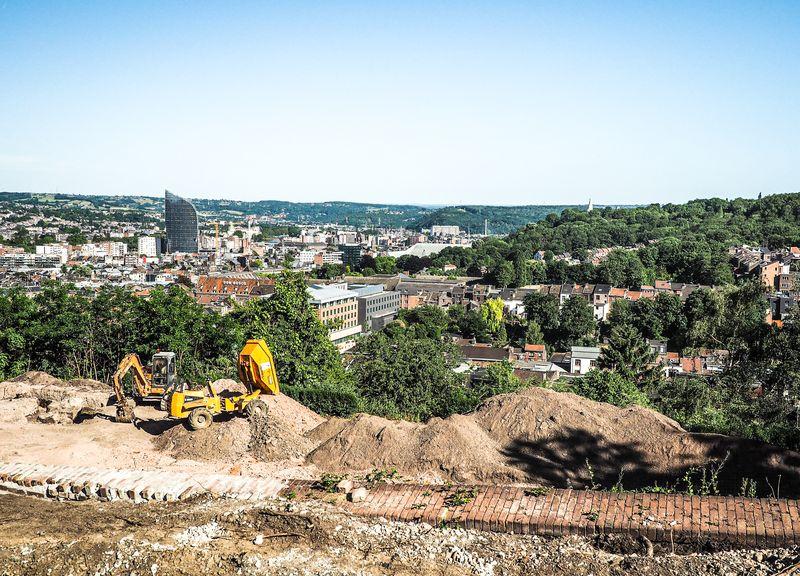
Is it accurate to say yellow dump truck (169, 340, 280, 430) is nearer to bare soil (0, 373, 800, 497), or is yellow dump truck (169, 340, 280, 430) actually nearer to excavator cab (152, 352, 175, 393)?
bare soil (0, 373, 800, 497)

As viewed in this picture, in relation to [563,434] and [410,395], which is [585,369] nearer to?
[410,395]

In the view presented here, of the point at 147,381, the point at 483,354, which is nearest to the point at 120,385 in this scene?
the point at 147,381

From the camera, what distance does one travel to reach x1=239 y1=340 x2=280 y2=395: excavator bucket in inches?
495

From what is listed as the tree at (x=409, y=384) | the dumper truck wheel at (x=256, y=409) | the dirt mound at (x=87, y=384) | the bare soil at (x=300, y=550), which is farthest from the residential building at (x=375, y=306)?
the bare soil at (x=300, y=550)

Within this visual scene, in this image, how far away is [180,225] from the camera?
145m

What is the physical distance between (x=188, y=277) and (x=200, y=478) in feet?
278

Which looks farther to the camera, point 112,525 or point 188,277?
point 188,277

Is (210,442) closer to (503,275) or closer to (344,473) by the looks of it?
(344,473)

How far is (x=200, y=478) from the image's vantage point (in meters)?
Answer: 9.92

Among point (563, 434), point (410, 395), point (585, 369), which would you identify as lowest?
point (585, 369)

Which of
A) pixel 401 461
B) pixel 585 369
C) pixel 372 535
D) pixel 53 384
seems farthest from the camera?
pixel 585 369

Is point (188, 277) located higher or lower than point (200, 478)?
lower

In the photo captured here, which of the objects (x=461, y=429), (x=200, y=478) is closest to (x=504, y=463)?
(x=461, y=429)

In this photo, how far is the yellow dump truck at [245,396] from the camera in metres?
12.3
